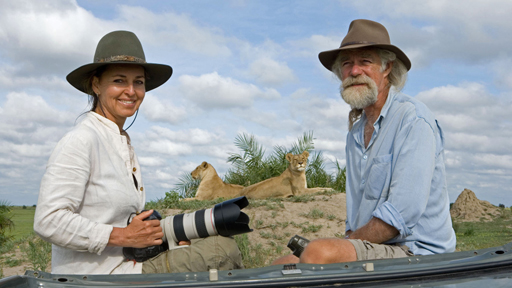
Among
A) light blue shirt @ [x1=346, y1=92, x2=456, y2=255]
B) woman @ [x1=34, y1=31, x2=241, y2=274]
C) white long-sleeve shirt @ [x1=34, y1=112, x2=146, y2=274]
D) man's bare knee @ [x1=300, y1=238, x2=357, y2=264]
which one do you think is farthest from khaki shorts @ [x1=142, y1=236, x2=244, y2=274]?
light blue shirt @ [x1=346, y1=92, x2=456, y2=255]

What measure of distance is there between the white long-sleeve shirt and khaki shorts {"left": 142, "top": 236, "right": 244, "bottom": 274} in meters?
0.15

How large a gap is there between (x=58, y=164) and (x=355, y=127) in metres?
2.44

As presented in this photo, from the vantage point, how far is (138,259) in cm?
311

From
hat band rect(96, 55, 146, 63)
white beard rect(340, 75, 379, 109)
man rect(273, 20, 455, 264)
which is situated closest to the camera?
man rect(273, 20, 455, 264)

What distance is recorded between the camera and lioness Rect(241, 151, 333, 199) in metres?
11.8

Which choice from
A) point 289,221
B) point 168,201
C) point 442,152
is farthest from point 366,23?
point 168,201

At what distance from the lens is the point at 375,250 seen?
3.20 meters

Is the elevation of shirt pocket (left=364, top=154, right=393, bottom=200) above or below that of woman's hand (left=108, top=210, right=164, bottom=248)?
above

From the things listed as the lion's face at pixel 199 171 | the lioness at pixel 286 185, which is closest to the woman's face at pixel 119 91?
the lioness at pixel 286 185

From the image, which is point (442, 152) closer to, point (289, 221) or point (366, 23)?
point (366, 23)

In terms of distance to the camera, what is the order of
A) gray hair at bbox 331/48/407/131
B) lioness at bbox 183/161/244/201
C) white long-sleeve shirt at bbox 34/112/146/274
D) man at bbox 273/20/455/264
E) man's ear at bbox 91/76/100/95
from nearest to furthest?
white long-sleeve shirt at bbox 34/112/146/274 → man at bbox 273/20/455/264 → man's ear at bbox 91/76/100/95 → gray hair at bbox 331/48/407/131 → lioness at bbox 183/161/244/201

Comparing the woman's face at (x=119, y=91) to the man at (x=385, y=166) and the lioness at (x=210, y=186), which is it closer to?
the man at (x=385, y=166)

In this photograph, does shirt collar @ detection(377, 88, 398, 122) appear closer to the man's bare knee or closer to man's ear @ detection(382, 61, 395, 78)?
man's ear @ detection(382, 61, 395, 78)

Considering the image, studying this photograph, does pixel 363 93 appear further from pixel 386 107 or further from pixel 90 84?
pixel 90 84
